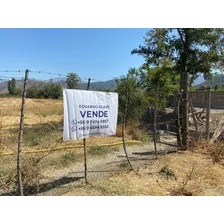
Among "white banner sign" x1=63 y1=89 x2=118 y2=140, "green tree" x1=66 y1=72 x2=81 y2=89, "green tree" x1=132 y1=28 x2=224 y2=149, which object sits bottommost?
"white banner sign" x1=63 y1=89 x2=118 y2=140

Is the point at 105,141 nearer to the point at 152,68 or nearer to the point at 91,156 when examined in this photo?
the point at 91,156

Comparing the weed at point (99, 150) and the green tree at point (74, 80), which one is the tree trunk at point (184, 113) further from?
the green tree at point (74, 80)

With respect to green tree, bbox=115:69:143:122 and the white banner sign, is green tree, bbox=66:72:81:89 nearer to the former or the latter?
the white banner sign

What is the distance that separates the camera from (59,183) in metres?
5.02

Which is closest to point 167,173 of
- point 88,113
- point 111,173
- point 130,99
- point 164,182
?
point 164,182

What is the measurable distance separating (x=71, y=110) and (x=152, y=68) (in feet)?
39.5

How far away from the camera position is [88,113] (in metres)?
4.66

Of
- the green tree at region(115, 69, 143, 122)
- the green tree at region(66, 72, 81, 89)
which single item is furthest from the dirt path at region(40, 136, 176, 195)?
the green tree at region(115, 69, 143, 122)

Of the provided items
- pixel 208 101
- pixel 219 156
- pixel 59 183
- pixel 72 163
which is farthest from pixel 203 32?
pixel 59 183

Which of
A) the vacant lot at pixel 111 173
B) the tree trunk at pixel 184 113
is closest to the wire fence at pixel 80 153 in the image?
the vacant lot at pixel 111 173

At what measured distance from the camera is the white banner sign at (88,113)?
14.1ft

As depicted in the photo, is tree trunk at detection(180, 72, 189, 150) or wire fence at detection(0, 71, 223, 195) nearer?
wire fence at detection(0, 71, 223, 195)

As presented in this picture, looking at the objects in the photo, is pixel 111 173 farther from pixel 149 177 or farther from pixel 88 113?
pixel 88 113

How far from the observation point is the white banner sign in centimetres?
429
